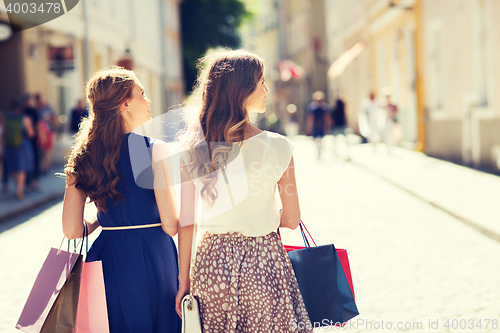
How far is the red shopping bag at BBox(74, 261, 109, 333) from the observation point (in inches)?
95.8

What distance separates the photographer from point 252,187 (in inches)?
89.7

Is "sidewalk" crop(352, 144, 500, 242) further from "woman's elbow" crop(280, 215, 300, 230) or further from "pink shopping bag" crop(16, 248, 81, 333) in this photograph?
"pink shopping bag" crop(16, 248, 81, 333)

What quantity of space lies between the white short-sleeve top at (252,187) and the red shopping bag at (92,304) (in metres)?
0.51

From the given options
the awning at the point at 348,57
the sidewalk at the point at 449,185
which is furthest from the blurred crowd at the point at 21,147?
the awning at the point at 348,57

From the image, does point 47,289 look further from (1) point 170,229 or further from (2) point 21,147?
(2) point 21,147

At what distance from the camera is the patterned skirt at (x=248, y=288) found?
224cm

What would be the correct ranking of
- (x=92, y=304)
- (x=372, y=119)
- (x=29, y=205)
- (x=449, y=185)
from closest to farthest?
(x=92, y=304) → (x=29, y=205) → (x=449, y=185) → (x=372, y=119)

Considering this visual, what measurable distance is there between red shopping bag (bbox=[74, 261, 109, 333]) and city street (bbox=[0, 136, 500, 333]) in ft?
6.33

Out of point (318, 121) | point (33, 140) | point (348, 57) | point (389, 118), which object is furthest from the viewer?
point (348, 57)

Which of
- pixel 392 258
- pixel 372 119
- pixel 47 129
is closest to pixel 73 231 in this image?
pixel 392 258

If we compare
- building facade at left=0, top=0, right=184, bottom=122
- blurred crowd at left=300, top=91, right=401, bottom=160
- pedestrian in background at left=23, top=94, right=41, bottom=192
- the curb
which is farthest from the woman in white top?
blurred crowd at left=300, top=91, right=401, bottom=160

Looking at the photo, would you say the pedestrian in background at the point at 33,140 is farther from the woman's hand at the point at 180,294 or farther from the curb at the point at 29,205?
the woman's hand at the point at 180,294

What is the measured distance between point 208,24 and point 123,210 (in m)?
37.0

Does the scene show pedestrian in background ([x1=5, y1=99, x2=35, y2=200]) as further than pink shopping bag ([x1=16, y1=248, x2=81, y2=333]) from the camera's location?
Yes
